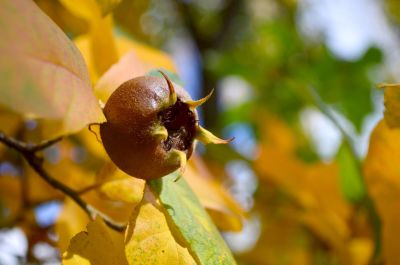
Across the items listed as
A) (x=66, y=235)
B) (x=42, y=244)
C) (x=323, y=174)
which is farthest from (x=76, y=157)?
(x=66, y=235)

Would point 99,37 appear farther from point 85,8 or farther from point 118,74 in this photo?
point 118,74

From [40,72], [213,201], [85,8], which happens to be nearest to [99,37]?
[85,8]

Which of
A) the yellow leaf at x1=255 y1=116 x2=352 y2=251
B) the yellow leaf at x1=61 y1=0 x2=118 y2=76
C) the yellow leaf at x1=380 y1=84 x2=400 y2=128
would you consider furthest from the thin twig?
the yellow leaf at x1=255 y1=116 x2=352 y2=251

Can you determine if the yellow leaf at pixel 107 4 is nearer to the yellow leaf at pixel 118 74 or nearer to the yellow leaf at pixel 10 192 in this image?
the yellow leaf at pixel 118 74

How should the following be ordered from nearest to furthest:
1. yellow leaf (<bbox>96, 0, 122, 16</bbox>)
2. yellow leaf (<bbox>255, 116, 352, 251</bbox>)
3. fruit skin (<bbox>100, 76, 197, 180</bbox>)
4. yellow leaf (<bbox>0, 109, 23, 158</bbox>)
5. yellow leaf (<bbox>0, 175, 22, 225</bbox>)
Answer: fruit skin (<bbox>100, 76, 197, 180</bbox>) → yellow leaf (<bbox>96, 0, 122, 16</bbox>) → yellow leaf (<bbox>0, 109, 23, 158</bbox>) → yellow leaf (<bbox>255, 116, 352, 251</bbox>) → yellow leaf (<bbox>0, 175, 22, 225</bbox>)

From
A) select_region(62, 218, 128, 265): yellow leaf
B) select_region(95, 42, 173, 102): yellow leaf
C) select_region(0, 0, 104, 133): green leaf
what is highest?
select_region(0, 0, 104, 133): green leaf

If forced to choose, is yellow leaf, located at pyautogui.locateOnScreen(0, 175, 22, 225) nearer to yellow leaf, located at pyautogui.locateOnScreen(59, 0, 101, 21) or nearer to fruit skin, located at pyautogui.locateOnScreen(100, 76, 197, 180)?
yellow leaf, located at pyautogui.locateOnScreen(59, 0, 101, 21)

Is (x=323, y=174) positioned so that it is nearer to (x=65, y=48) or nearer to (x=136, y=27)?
(x=136, y=27)
